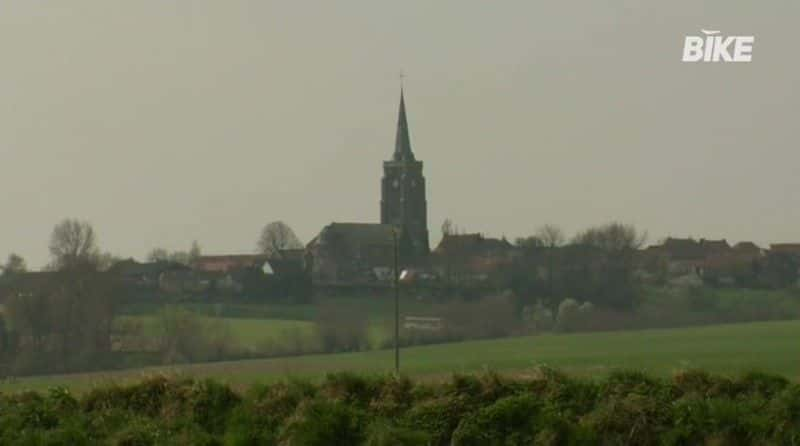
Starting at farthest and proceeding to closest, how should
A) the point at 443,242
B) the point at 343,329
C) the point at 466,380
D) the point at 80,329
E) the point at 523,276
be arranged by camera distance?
the point at 443,242
the point at 523,276
the point at 343,329
the point at 80,329
the point at 466,380

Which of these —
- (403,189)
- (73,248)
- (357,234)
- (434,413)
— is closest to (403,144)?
(403,189)

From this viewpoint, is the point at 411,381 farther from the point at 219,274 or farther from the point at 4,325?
the point at 219,274

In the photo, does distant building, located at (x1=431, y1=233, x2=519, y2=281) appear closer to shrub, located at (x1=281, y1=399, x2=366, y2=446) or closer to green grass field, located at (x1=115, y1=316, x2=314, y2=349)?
green grass field, located at (x1=115, y1=316, x2=314, y2=349)

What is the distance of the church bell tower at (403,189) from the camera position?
110312mm

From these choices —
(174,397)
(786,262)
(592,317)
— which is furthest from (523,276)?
(174,397)

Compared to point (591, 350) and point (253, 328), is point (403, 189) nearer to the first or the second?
point (253, 328)

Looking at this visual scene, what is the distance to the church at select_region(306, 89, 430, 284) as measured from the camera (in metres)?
75.1

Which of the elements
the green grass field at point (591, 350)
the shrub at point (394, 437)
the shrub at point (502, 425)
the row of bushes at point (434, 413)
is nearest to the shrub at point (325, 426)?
the row of bushes at point (434, 413)

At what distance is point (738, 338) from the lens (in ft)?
149

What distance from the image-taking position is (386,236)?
305 ft

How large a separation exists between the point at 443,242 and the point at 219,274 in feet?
48.8

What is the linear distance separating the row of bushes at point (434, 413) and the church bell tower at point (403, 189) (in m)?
88.4

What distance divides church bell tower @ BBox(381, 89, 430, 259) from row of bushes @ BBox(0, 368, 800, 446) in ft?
290

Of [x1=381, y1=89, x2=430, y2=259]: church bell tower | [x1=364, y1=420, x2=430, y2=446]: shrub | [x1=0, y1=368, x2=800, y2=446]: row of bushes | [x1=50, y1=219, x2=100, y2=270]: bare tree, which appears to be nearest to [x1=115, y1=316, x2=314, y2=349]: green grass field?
[x1=50, y1=219, x2=100, y2=270]: bare tree
